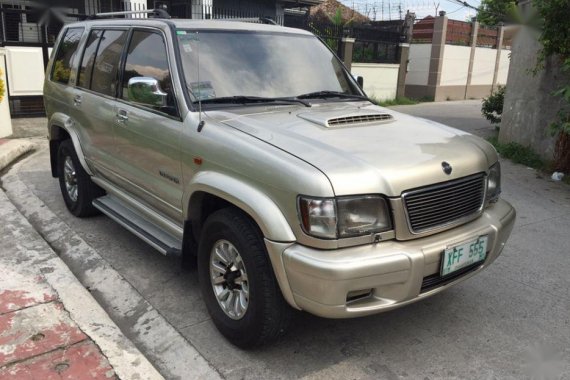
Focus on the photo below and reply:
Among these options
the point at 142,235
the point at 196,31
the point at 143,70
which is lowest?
the point at 142,235

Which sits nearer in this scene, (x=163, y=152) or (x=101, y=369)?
(x=101, y=369)

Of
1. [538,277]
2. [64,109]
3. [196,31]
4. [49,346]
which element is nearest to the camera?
[49,346]

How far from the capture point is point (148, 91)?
140 inches

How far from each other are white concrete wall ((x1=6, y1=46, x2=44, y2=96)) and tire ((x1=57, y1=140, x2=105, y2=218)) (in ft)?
19.6

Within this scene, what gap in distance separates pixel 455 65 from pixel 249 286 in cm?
2025

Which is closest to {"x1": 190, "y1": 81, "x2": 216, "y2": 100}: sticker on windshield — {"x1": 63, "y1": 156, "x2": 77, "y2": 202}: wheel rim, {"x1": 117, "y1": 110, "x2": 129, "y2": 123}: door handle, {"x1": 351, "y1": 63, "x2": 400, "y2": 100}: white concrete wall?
{"x1": 117, "y1": 110, "x2": 129, "y2": 123}: door handle

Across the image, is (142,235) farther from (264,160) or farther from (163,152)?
(264,160)

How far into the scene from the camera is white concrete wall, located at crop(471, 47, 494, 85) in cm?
2238

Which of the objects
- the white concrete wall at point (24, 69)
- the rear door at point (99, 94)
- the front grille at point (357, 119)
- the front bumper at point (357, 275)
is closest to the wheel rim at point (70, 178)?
the rear door at point (99, 94)

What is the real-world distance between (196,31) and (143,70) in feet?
1.73

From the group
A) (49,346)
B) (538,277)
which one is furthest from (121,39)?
(538,277)

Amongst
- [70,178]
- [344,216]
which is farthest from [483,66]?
[344,216]

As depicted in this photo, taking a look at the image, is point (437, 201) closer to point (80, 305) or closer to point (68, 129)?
point (80, 305)

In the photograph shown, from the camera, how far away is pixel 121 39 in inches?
173
